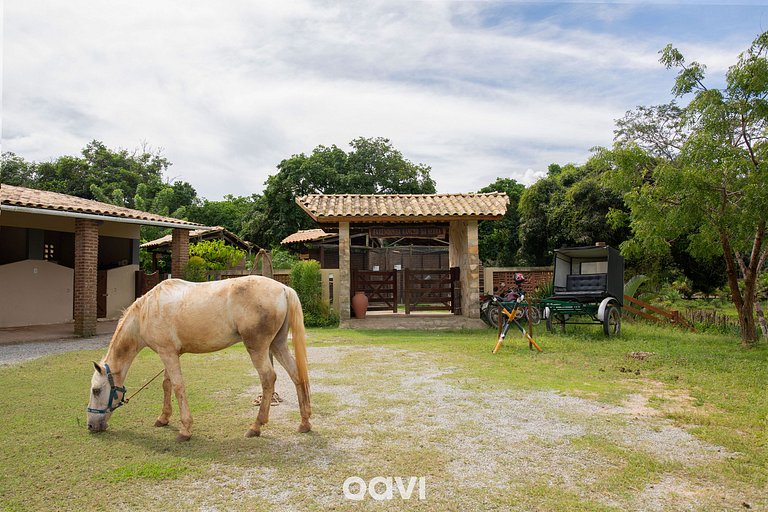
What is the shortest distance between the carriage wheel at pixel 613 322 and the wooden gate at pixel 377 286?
19.4 feet

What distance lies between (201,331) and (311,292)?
10.0 m

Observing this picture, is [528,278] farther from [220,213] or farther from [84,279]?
[220,213]

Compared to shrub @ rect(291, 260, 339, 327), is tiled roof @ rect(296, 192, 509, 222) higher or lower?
higher

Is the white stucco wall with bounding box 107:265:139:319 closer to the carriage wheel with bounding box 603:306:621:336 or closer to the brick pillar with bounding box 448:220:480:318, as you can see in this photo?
the brick pillar with bounding box 448:220:480:318

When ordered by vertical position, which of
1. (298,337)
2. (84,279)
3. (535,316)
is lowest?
(535,316)

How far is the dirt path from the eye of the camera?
3.48 m

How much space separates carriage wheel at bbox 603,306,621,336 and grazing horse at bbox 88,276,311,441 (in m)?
8.52

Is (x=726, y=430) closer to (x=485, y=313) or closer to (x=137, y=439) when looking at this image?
(x=137, y=439)

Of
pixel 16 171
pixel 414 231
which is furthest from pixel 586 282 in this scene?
pixel 16 171

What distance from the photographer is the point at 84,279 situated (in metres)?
12.2

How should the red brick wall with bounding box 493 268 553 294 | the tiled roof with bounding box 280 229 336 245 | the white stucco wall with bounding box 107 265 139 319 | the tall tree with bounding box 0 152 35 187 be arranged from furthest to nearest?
the tall tree with bounding box 0 152 35 187, the tiled roof with bounding box 280 229 336 245, the white stucco wall with bounding box 107 265 139 319, the red brick wall with bounding box 493 268 553 294

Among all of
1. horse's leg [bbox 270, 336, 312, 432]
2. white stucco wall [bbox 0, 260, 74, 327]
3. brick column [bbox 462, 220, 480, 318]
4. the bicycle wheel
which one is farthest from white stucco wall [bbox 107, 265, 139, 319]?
horse's leg [bbox 270, 336, 312, 432]

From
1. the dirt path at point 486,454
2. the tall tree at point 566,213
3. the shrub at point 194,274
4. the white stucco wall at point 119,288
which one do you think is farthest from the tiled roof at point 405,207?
the dirt path at point 486,454

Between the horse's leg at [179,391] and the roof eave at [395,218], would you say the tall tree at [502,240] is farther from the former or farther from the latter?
the horse's leg at [179,391]
